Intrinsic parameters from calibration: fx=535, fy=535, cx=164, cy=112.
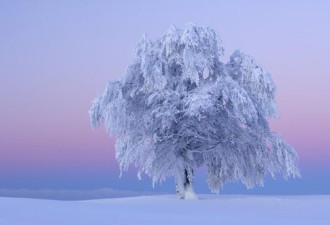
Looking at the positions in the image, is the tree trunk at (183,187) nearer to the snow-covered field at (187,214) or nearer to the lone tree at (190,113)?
the lone tree at (190,113)

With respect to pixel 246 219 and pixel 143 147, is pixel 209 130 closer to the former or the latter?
pixel 143 147

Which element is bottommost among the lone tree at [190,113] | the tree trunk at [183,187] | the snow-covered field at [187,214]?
the snow-covered field at [187,214]

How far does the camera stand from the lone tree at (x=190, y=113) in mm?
22484

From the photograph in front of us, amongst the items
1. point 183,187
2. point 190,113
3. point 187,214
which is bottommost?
point 187,214

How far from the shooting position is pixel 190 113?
21.8 m

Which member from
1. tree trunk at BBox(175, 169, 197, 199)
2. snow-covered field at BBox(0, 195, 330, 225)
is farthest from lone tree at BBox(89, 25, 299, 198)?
snow-covered field at BBox(0, 195, 330, 225)

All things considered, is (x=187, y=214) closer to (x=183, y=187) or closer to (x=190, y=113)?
(x=190, y=113)

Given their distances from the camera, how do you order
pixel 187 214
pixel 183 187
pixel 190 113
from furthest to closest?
pixel 183 187, pixel 190 113, pixel 187 214

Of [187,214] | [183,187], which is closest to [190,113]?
[183,187]

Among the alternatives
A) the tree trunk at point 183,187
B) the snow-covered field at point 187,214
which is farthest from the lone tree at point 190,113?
the snow-covered field at point 187,214

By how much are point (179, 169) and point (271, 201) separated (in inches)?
179

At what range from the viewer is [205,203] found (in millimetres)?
20453

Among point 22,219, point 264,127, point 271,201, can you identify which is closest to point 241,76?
point 264,127

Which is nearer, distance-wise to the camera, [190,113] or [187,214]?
[187,214]
